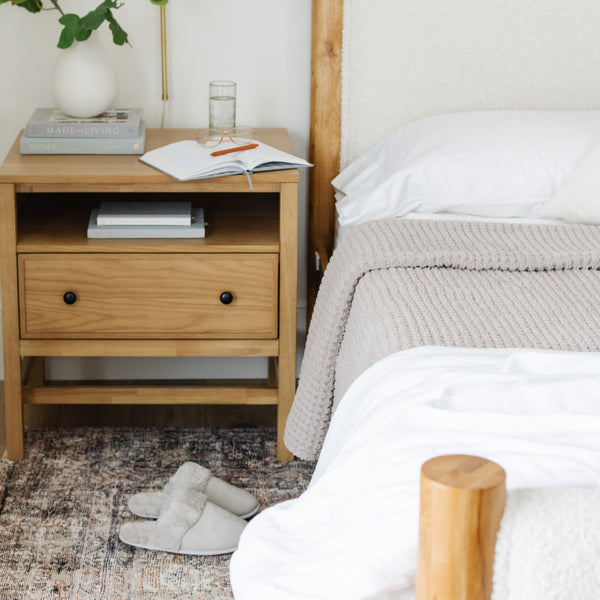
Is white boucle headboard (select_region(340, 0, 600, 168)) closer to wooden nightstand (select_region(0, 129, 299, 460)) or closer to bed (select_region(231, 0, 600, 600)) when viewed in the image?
bed (select_region(231, 0, 600, 600))

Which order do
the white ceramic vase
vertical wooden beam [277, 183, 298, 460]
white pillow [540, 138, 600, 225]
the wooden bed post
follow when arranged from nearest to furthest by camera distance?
the wooden bed post → white pillow [540, 138, 600, 225] → vertical wooden beam [277, 183, 298, 460] → the white ceramic vase

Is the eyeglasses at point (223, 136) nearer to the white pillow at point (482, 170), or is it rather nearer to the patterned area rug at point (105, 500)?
the white pillow at point (482, 170)

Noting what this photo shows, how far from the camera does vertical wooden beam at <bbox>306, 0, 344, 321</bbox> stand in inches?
82.0

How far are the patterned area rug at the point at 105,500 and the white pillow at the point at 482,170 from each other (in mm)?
559

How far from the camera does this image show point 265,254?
1.87 m

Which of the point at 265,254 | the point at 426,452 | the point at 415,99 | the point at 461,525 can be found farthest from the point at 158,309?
the point at 461,525

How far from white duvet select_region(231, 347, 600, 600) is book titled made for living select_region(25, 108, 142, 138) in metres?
1.01

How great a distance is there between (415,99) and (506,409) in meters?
1.30

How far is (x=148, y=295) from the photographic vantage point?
74.1 inches

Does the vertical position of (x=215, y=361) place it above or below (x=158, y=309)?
below

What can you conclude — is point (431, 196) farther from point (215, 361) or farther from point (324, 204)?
point (215, 361)

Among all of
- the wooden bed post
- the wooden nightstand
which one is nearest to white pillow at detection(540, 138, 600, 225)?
the wooden nightstand

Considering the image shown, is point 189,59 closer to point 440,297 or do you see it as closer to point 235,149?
point 235,149

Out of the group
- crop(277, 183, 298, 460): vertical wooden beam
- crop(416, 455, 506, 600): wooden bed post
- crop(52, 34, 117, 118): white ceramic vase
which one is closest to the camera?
crop(416, 455, 506, 600): wooden bed post
